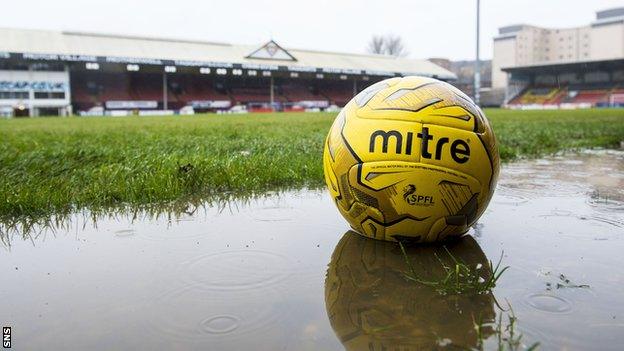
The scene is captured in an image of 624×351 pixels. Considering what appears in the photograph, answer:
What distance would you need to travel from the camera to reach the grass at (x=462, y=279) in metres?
1.99

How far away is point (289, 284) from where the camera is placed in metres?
2.11

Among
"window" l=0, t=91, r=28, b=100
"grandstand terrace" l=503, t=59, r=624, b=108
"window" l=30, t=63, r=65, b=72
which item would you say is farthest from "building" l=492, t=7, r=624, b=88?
"window" l=0, t=91, r=28, b=100

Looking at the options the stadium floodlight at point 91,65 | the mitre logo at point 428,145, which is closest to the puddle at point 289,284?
the mitre logo at point 428,145

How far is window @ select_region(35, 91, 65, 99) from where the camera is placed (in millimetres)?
40844

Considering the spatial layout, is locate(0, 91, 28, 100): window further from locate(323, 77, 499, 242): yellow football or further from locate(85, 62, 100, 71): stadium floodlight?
locate(323, 77, 499, 242): yellow football

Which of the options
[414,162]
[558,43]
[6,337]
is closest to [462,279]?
[414,162]

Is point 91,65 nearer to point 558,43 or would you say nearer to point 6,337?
point 6,337

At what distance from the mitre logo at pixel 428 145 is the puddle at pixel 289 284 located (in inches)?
19.7

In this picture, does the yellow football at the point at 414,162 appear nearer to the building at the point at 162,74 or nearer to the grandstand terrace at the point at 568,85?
the building at the point at 162,74

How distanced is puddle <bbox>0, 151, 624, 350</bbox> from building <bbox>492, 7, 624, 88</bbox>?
11036 cm

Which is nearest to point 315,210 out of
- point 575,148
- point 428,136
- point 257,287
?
point 428,136

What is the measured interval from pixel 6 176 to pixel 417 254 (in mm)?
3686

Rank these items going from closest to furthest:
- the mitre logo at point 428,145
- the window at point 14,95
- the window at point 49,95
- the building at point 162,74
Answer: the mitre logo at point 428,145
the window at point 14,95
the building at point 162,74
the window at point 49,95

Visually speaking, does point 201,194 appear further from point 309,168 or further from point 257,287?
point 257,287
